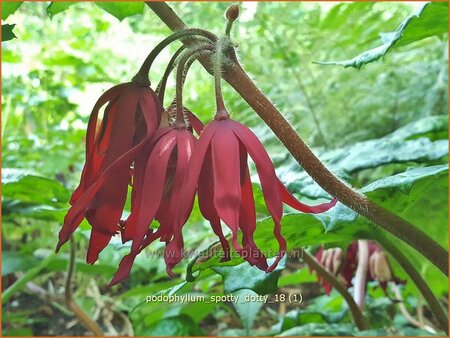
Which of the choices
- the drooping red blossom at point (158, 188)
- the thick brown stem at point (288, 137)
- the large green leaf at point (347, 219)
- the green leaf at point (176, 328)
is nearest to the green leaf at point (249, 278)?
the large green leaf at point (347, 219)

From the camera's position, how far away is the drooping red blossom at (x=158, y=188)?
585 mm

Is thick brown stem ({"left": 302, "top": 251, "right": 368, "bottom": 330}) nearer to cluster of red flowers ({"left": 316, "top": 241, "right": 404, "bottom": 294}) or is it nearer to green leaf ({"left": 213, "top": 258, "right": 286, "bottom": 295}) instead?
cluster of red flowers ({"left": 316, "top": 241, "right": 404, "bottom": 294})

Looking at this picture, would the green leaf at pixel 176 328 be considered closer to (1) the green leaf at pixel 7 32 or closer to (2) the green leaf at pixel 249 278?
(2) the green leaf at pixel 249 278

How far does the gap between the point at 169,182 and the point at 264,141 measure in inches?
60.0

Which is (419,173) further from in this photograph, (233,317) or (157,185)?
(233,317)

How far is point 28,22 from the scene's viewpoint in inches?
128

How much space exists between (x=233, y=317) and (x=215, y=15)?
1203 mm

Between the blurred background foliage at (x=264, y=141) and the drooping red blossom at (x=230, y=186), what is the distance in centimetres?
56

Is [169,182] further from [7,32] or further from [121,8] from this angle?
[121,8]

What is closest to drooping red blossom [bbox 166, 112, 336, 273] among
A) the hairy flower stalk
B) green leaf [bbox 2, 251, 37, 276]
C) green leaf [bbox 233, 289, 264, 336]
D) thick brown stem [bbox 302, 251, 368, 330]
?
the hairy flower stalk

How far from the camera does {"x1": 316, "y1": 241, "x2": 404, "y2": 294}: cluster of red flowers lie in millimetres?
1336

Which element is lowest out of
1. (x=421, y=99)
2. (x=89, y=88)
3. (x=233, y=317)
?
(x=233, y=317)

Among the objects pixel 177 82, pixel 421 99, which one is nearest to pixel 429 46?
pixel 421 99

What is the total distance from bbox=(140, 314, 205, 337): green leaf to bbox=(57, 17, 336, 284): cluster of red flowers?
2.66ft
